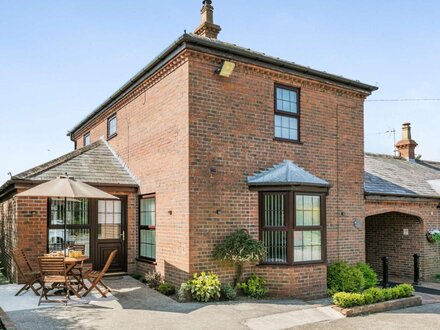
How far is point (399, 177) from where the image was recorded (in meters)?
16.3

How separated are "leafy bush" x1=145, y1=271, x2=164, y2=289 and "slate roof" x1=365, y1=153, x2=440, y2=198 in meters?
6.87

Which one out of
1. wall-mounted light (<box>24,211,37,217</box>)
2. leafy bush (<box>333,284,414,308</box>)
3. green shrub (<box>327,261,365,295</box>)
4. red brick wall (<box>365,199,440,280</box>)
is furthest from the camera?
red brick wall (<box>365,199,440,280</box>)

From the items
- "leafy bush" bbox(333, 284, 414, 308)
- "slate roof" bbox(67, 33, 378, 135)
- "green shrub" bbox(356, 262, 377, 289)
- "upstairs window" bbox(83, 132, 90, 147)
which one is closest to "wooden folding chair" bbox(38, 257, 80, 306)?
"slate roof" bbox(67, 33, 378, 135)

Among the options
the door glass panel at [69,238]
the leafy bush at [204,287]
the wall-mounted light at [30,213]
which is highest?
the wall-mounted light at [30,213]

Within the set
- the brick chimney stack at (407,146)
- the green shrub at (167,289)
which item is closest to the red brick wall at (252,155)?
the green shrub at (167,289)

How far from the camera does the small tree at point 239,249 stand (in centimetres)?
953

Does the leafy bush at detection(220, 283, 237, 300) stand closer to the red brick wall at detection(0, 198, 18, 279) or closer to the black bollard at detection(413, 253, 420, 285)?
the red brick wall at detection(0, 198, 18, 279)

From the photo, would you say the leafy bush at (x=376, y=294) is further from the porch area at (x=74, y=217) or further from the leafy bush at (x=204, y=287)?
the porch area at (x=74, y=217)

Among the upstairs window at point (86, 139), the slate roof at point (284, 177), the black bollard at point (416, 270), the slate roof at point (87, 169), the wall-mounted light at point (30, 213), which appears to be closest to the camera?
the slate roof at point (284, 177)

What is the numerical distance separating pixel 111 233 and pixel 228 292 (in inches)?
177

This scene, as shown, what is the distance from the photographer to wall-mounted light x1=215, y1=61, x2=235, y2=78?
10.0 meters

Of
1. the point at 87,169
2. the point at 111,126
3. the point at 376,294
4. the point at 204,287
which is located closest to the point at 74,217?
the point at 87,169

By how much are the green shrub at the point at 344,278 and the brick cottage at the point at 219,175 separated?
1.45 feet

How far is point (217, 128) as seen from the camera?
10172 mm
